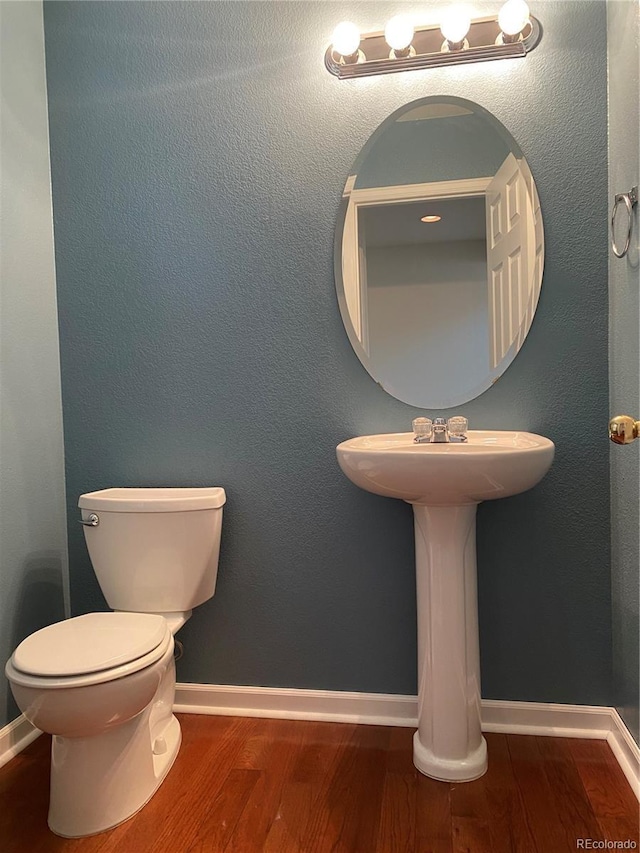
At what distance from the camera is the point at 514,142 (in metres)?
1.76

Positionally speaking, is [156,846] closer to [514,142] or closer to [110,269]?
[110,269]

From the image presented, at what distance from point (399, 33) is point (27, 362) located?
1443mm

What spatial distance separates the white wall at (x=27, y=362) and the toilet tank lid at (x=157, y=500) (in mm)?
224

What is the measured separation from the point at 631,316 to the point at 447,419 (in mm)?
553

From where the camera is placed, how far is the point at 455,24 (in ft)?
5.52

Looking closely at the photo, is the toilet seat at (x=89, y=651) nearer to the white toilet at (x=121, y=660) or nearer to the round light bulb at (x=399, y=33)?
the white toilet at (x=121, y=660)

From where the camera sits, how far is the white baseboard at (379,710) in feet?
5.81

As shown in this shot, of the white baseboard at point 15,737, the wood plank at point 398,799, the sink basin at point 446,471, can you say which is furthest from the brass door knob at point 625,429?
the white baseboard at point 15,737

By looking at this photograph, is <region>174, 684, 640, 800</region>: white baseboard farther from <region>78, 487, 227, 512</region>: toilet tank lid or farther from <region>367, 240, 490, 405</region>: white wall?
<region>367, 240, 490, 405</region>: white wall

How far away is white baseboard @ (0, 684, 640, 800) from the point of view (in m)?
1.76

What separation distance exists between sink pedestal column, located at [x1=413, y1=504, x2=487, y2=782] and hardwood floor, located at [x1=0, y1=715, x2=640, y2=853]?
0.07 metres

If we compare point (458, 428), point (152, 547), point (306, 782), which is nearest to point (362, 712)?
point (306, 782)

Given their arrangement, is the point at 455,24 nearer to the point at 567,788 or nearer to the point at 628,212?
the point at 628,212

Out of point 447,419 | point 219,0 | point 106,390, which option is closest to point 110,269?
point 106,390
